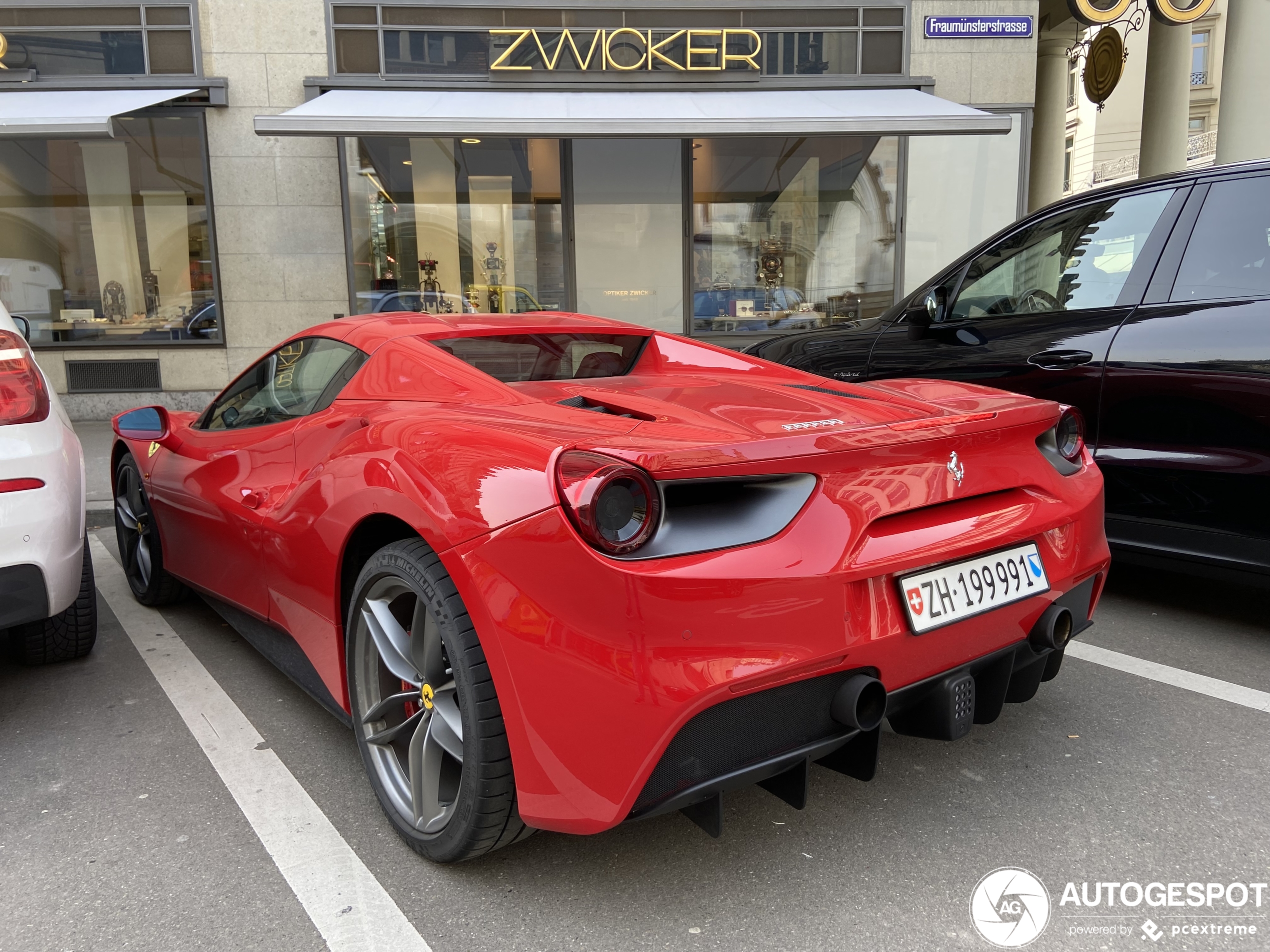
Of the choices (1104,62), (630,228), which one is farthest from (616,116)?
(1104,62)

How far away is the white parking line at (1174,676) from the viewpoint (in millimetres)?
2809

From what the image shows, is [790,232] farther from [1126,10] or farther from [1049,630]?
[1049,630]

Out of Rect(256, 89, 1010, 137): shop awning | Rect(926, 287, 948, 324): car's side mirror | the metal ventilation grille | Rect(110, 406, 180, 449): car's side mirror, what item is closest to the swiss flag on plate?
Rect(926, 287, 948, 324): car's side mirror

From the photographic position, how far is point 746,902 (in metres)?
1.88

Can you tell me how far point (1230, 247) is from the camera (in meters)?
3.26

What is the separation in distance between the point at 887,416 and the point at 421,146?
9.37 meters

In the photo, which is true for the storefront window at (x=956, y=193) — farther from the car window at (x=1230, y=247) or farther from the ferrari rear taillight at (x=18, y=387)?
the ferrari rear taillight at (x=18, y=387)

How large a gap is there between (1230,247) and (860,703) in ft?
8.57

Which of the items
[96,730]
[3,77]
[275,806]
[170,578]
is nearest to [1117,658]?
[275,806]

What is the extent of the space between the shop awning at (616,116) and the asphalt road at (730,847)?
6579mm

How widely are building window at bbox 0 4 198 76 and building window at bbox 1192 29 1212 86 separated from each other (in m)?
39.4

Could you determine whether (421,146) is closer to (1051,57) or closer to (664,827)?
(664,827)

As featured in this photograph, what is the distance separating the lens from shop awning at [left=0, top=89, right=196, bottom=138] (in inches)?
321

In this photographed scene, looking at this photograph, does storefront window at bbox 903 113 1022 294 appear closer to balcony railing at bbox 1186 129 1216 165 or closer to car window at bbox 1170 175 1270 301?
car window at bbox 1170 175 1270 301
